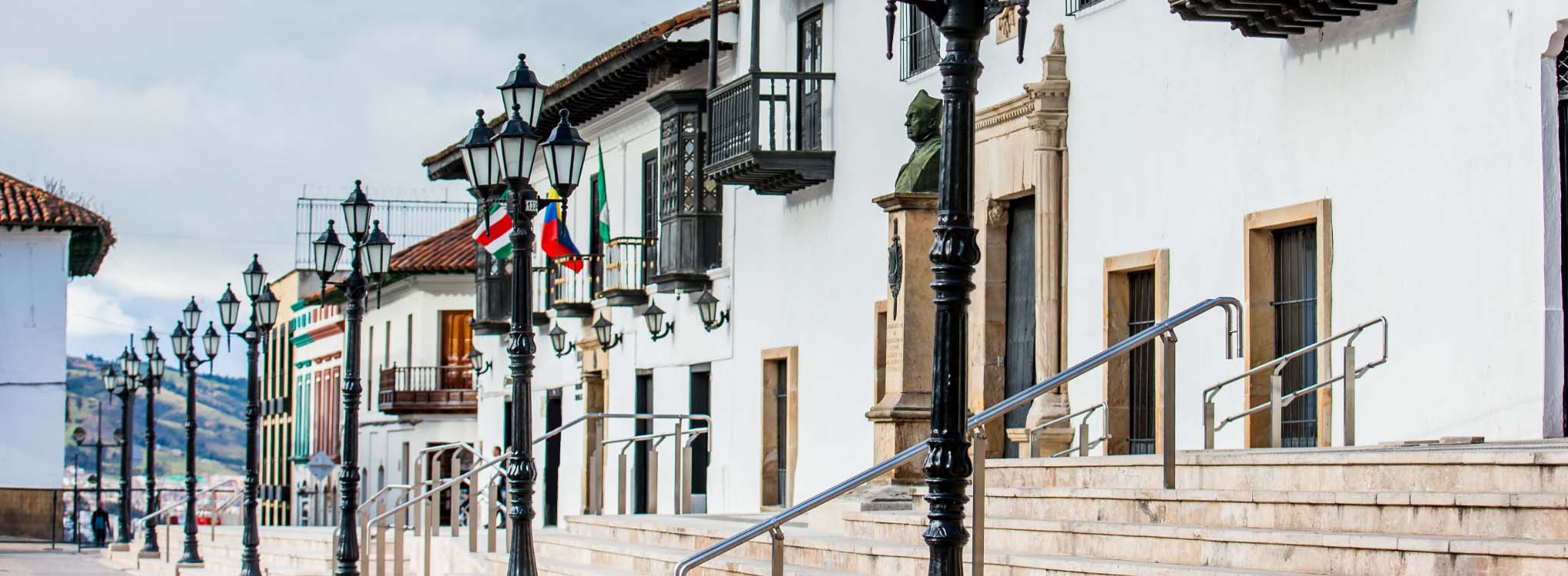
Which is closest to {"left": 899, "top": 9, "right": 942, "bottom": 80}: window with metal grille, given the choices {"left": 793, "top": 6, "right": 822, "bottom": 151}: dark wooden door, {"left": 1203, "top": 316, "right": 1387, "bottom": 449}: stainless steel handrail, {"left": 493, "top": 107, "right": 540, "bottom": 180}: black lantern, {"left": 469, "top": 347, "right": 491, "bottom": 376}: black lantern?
{"left": 793, "top": 6, "right": 822, "bottom": 151}: dark wooden door

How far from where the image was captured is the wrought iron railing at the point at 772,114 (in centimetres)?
2273

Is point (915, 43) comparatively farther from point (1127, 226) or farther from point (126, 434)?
point (126, 434)

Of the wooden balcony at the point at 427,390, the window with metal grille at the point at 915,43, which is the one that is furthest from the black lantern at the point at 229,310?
the wooden balcony at the point at 427,390

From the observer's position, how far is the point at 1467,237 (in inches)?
505

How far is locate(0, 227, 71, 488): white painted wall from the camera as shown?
152ft

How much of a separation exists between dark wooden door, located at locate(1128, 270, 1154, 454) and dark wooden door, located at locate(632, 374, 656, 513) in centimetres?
1202

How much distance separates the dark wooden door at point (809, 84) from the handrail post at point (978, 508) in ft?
38.5

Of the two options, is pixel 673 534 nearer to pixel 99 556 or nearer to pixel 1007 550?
pixel 1007 550

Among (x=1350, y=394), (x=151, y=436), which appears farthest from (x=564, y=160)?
(x=151, y=436)

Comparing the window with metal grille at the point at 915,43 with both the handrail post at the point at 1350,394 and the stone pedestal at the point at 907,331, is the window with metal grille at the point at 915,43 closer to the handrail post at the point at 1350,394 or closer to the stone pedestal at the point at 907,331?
the stone pedestal at the point at 907,331

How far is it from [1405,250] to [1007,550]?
3.23 m

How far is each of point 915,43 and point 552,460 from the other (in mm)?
13671

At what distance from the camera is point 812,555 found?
1377cm

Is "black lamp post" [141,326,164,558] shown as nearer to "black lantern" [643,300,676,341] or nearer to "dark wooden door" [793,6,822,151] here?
"black lantern" [643,300,676,341]
